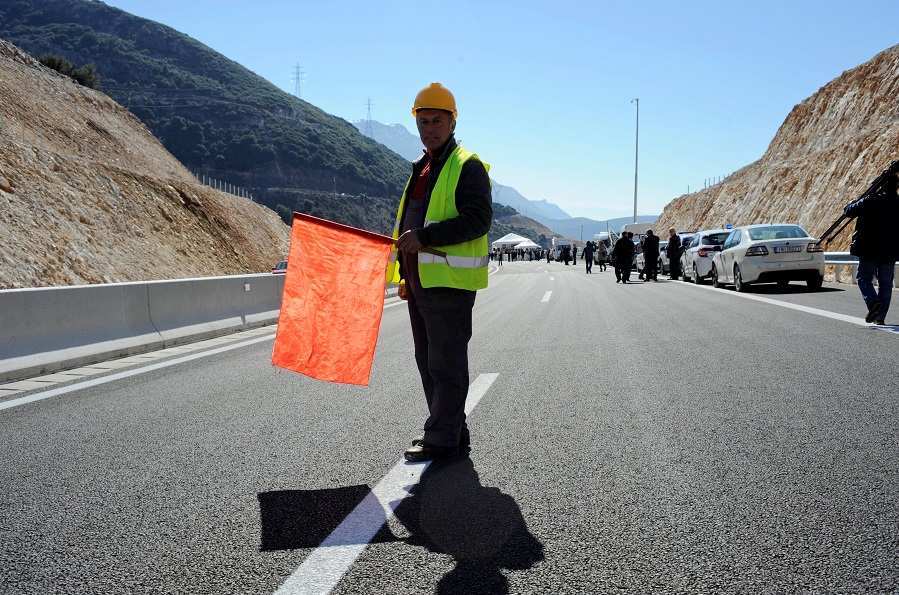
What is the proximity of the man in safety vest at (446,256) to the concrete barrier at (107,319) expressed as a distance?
16.6 feet

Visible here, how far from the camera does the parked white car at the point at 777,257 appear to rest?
56.8 feet

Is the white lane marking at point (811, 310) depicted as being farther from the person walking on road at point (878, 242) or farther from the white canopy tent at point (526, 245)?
the white canopy tent at point (526, 245)

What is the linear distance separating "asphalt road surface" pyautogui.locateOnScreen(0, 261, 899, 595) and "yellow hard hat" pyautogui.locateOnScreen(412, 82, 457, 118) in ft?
6.46

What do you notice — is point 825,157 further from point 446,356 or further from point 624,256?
point 446,356

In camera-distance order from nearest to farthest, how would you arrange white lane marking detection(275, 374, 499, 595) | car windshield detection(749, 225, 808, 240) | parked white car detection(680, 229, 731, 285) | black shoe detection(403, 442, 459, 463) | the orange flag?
white lane marking detection(275, 374, 499, 595), black shoe detection(403, 442, 459, 463), the orange flag, car windshield detection(749, 225, 808, 240), parked white car detection(680, 229, 731, 285)

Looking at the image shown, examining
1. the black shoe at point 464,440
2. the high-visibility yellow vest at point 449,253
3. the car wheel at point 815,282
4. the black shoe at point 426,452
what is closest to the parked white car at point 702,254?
the car wheel at point 815,282

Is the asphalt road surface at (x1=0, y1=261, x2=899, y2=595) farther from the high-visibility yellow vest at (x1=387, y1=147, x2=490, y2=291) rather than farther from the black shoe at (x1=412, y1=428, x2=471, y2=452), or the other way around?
the high-visibility yellow vest at (x1=387, y1=147, x2=490, y2=291)

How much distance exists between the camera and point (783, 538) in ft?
10.2

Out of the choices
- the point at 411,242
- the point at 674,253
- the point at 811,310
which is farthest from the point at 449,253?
the point at 674,253

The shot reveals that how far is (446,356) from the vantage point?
4.43 meters

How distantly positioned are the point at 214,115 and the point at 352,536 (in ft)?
384

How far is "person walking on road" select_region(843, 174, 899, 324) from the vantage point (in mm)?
9844

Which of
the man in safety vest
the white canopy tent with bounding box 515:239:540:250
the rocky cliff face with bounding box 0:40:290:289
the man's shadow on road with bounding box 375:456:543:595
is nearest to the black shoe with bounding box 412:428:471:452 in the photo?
the man in safety vest

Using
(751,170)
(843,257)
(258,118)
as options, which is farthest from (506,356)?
(258,118)
